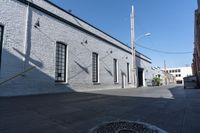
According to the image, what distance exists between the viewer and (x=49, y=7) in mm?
10141

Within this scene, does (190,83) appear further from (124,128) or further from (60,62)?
(124,128)

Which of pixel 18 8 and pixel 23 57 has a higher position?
pixel 18 8

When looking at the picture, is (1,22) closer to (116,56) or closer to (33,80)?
(33,80)

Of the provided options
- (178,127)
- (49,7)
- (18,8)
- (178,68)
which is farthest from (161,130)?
(178,68)

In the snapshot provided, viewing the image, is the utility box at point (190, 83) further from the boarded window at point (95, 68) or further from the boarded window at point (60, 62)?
the boarded window at point (60, 62)

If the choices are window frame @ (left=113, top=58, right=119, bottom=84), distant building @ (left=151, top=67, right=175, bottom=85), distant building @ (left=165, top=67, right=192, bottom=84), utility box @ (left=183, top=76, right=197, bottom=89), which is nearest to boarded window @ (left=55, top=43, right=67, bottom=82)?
window frame @ (left=113, top=58, right=119, bottom=84)

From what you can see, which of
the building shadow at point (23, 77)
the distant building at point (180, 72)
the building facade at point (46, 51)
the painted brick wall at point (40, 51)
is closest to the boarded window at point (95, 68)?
the building facade at point (46, 51)

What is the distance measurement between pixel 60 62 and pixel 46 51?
4.79 ft

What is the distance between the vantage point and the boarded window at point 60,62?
414 inches

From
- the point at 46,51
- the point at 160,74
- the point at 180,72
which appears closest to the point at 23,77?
the point at 46,51

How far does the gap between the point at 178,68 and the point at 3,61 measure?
9310 centimetres

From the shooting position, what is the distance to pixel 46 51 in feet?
31.4

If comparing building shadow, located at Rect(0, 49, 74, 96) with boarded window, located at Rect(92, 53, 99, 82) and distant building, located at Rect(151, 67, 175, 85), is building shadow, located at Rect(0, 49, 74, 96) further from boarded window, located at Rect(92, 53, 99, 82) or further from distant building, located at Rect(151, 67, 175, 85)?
distant building, located at Rect(151, 67, 175, 85)

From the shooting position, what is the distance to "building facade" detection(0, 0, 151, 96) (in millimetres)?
7660
